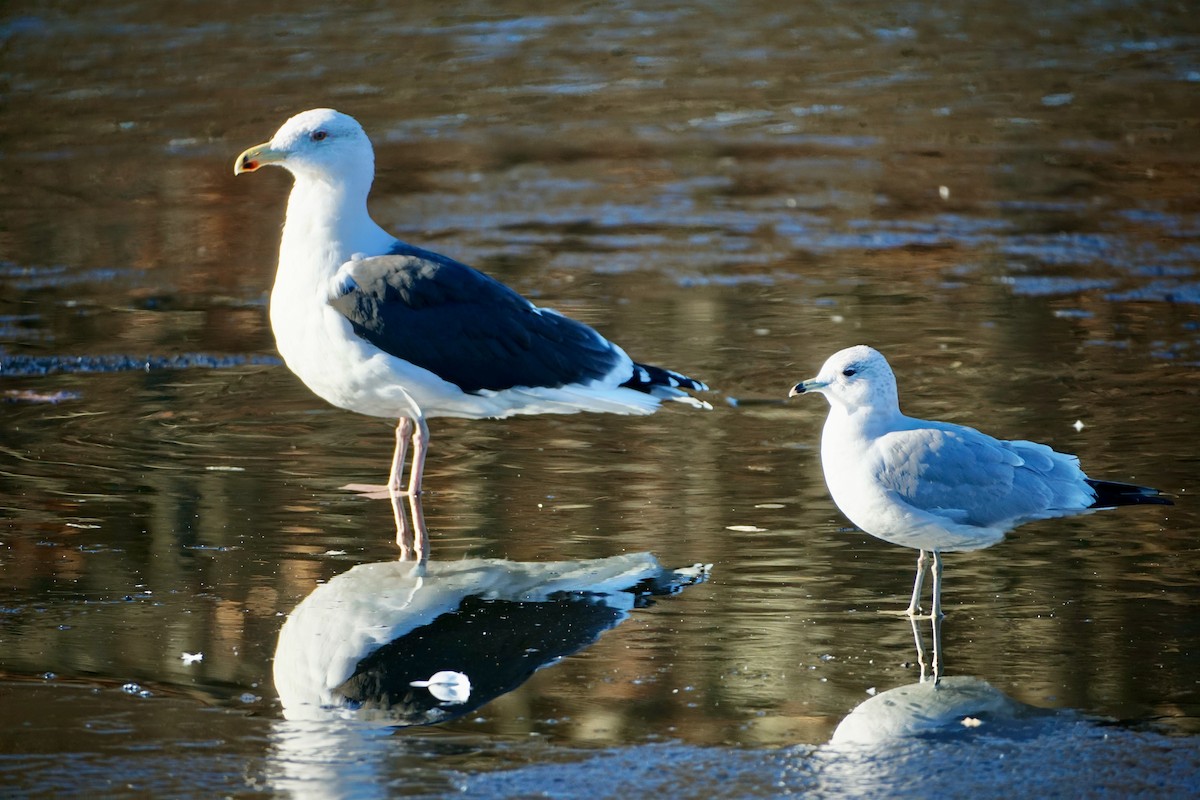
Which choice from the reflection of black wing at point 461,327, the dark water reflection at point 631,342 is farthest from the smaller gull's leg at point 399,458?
the reflection of black wing at point 461,327

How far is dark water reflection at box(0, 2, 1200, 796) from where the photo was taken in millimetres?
5156

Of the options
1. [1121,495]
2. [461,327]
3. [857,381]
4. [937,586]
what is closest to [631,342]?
[461,327]

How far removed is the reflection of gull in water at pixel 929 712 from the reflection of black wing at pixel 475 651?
1.01 m

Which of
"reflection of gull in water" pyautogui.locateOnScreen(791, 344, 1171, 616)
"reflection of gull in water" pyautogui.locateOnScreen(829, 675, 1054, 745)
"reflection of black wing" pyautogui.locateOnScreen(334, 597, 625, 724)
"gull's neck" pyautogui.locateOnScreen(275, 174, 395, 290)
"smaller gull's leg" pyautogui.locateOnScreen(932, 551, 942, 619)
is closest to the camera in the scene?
"reflection of gull in water" pyautogui.locateOnScreen(829, 675, 1054, 745)

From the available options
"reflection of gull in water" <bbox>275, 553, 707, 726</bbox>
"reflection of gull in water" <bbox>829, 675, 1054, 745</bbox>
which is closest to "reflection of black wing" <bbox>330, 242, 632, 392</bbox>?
"reflection of gull in water" <bbox>275, 553, 707, 726</bbox>

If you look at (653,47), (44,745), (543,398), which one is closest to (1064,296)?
(543,398)

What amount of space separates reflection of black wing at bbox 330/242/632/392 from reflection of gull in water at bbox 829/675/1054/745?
8.78ft

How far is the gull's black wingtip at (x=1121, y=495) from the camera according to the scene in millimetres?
5715

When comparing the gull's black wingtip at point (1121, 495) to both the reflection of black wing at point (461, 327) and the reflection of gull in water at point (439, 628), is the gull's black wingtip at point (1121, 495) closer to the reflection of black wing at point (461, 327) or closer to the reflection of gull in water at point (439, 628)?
the reflection of gull in water at point (439, 628)

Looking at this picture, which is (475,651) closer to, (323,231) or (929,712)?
(929,712)

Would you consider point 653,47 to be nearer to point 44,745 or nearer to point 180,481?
point 180,481

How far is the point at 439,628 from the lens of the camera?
5.71 meters

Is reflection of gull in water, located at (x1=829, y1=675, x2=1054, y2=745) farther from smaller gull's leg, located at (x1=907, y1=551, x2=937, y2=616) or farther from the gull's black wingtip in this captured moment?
the gull's black wingtip

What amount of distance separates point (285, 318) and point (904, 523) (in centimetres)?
298
